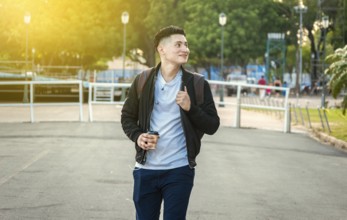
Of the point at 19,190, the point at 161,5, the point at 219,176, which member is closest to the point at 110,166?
the point at 219,176

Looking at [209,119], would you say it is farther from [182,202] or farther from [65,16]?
[65,16]

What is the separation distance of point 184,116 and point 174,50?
1.39 ft

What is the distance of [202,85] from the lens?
577cm

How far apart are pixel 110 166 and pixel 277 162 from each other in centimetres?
308

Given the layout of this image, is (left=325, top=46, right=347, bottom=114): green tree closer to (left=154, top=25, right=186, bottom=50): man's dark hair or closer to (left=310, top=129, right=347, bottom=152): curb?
(left=310, top=129, right=347, bottom=152): curb

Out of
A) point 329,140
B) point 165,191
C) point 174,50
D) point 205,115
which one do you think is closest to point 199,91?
point 205,115

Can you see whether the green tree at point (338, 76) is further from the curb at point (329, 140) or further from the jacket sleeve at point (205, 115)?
the jacket sleeve at point (205, 115)

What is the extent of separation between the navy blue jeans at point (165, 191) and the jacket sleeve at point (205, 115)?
27cm

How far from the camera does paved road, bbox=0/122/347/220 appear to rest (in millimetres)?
9461

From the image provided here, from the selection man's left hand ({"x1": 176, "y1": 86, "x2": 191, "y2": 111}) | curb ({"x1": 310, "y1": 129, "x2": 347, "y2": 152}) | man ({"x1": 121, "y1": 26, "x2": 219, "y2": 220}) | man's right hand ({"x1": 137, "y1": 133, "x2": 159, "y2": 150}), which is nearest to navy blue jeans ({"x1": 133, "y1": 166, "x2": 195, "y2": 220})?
man ({"x1": 121, "y1": 26, "x2": 219, "y2": 220})

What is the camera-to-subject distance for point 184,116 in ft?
18.5

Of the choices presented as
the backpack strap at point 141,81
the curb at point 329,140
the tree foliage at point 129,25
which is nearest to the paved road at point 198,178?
the curb at point 329,140

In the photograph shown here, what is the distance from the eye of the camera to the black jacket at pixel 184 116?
5.65 m

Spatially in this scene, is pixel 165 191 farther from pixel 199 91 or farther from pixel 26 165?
pixel 26 165
